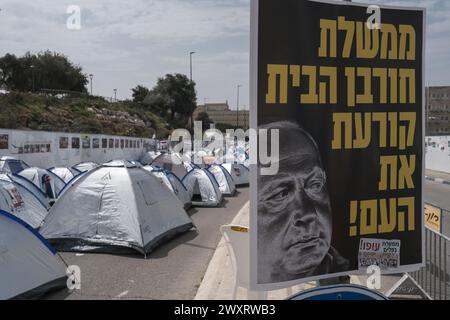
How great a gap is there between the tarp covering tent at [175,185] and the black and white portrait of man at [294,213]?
11.0 metres

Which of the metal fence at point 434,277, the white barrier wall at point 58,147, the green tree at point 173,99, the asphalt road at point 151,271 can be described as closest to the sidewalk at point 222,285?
the asphalt road at point 151,271

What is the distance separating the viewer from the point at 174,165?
2069cm

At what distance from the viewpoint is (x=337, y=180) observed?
2.92 m

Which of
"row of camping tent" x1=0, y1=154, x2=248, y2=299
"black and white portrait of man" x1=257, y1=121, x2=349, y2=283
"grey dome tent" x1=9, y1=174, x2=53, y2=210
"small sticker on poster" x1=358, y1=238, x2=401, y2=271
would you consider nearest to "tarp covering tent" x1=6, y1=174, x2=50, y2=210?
"grey dome tent" x1=9, y1=174, x2=53, y2=210

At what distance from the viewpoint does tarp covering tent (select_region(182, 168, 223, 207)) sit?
16.1 m

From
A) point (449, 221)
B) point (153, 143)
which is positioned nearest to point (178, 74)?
point (153, 143)

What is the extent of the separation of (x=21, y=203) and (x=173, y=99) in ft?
213

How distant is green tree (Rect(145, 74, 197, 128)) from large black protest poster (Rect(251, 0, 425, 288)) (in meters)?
70.6

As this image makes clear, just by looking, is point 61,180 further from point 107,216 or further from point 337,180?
point 337,180

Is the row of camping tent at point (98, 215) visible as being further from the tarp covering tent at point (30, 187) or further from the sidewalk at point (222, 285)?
the sidewalk at point (222, 285)

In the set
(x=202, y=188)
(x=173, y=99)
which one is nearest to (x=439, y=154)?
(x=202, y=188)

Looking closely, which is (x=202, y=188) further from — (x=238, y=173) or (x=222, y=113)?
(x=222, y=113)

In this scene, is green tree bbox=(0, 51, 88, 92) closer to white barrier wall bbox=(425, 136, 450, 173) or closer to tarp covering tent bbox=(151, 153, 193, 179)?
tarp covering tent bbox=(151, 153, 193, 179)
